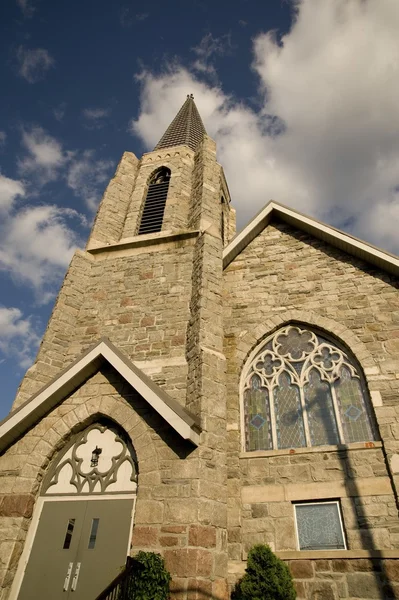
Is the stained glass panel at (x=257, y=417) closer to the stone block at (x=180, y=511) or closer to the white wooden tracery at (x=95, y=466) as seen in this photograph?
the stone block at (x=180, y=511)

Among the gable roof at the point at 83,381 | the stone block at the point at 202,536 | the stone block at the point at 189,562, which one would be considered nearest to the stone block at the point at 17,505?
the gable roof at the point at 83,381

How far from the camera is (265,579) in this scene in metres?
5.46

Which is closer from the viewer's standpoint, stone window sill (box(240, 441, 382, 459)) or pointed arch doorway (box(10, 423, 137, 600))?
pointed arch doorway (box(10, 423, 137, 600))

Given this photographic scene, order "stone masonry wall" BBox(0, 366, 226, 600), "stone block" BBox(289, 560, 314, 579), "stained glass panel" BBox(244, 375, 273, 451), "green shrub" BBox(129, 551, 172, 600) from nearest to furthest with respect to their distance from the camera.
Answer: "green shrub" BBox(129, 551, 172, 600) → "stone masonry wall" BBox(0, 366, 226, 600) → "stone block" BBox(289, 560, 314, 579) → "stained glass panel" BBox(244, 375, 273, 451)

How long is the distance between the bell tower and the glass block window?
128 cm

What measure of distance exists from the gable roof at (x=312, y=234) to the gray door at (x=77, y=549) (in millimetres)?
6185

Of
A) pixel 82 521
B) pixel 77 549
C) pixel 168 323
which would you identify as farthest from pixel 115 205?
pixel 77 549

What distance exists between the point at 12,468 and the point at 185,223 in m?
8.16

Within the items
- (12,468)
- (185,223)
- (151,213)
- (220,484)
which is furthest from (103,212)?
(220,484)

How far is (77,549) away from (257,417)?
146 inches

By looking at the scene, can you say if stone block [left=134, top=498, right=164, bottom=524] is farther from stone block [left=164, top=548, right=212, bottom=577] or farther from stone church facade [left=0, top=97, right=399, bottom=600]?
stone block [left=164, top=548, right=212, bottom=577]

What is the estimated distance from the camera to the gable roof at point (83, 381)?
20.9 feet

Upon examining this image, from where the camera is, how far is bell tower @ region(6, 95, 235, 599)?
5.86 meters

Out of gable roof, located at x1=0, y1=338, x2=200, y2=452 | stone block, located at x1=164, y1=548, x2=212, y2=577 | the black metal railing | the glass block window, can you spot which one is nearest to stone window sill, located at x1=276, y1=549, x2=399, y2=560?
the glass block window
